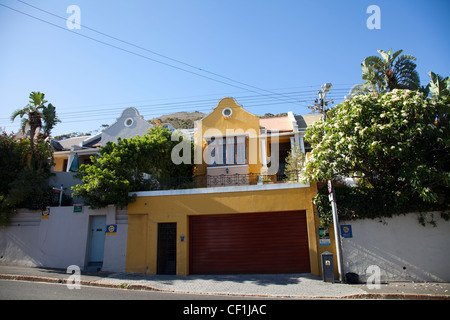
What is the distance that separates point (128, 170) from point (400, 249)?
41.1ft

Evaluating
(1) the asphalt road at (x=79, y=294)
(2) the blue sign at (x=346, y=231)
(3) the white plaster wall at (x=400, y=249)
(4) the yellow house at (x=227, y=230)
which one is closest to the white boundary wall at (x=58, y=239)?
(4) the yellow house at (x=227, y=230)

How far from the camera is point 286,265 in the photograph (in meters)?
11.9

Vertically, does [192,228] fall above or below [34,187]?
below

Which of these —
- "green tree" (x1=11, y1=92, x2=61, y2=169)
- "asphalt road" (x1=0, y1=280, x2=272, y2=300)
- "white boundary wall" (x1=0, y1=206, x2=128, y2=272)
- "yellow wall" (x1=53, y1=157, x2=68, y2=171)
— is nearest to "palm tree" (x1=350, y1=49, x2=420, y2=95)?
"asphalt road" (x1=0, y1=280, x2=272, y2=300)

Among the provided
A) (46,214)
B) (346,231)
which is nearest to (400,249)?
(346,231)

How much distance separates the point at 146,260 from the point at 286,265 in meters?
6.45

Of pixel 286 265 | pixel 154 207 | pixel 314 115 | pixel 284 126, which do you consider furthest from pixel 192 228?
pixel 314 115

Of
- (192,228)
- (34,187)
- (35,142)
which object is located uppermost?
(35,142)

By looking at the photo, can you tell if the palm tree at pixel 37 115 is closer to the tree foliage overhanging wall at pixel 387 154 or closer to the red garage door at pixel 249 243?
the red garage door at pixel 249 243

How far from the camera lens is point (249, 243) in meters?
12.5

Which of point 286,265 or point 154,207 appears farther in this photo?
point 154,207

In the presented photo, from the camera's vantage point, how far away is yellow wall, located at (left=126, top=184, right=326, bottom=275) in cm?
1209
